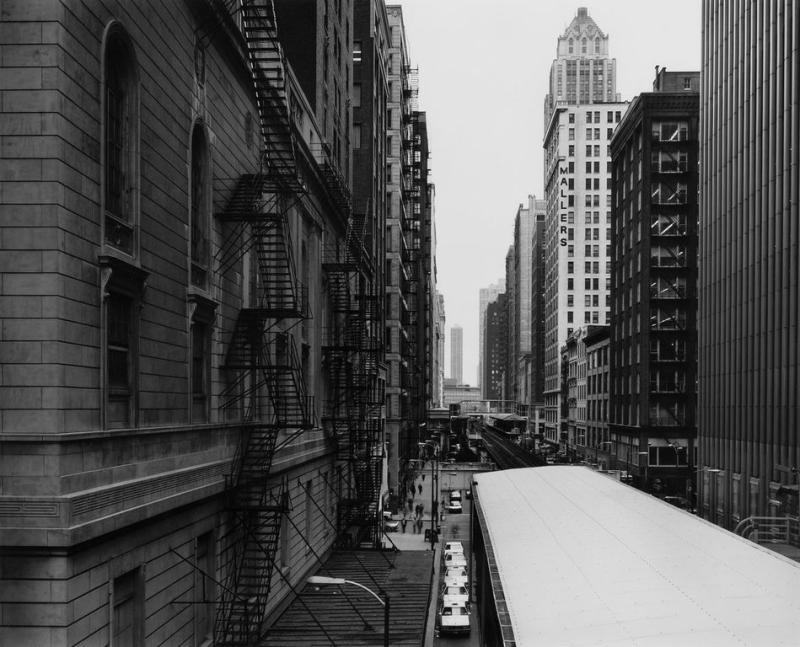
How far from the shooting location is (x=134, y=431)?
14.6m

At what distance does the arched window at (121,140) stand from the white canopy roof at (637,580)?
32.5 feet

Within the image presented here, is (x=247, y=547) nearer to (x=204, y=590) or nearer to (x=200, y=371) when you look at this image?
(x=204, y=590)

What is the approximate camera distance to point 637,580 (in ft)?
66.6

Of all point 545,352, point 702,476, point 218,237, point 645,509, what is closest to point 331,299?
point 645,509

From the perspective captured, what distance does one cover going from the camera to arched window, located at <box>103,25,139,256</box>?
47.4ft

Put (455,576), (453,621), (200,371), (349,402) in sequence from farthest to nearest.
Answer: (455,576) < (349,402) < (453,621) < (200,371)

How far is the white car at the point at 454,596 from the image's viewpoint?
40250mm

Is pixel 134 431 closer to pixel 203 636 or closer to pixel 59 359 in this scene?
pixel 59 359

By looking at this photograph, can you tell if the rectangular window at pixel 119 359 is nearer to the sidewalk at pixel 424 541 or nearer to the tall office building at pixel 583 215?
the sidewalk at pixel 424 541

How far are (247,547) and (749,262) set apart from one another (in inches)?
1921

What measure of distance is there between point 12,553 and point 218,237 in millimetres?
10228

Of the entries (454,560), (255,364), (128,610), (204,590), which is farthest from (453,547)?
(128,610)

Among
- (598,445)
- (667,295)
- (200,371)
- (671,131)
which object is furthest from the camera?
(598,445)

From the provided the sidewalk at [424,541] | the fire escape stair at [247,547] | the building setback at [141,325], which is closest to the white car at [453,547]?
the sidewalk at [424,541]
